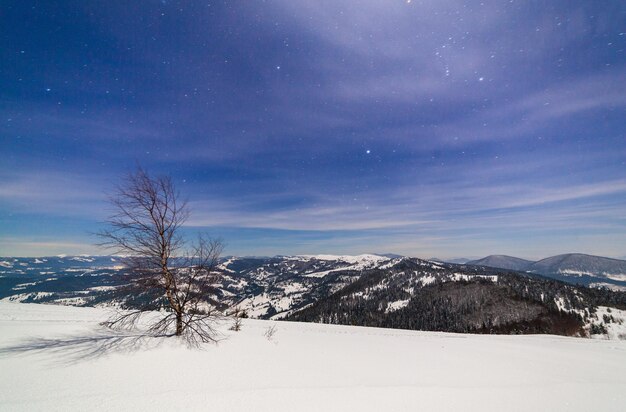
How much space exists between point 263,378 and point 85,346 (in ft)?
20.0

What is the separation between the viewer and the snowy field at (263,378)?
17.6 ft

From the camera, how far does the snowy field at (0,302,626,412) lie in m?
5.37

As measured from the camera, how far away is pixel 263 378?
682 cm

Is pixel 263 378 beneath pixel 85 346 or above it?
beneath

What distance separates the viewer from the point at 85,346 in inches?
327

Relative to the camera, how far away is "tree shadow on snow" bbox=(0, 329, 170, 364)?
7.33 meters

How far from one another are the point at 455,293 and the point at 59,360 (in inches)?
9026

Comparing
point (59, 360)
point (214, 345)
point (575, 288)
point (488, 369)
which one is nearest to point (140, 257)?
point (59, 360)

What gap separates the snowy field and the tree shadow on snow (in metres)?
0.03

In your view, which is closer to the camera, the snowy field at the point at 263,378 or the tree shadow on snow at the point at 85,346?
the snowy field at the point at 263,378

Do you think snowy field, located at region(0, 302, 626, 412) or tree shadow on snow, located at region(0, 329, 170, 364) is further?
tree shadow on snow, located at region(0, 329, 170, 364)

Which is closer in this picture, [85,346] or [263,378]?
[263,378]

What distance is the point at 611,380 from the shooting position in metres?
8.90

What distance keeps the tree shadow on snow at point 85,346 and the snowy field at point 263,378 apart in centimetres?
3
